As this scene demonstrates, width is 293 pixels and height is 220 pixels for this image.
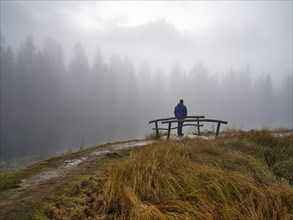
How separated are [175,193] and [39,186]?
325cm

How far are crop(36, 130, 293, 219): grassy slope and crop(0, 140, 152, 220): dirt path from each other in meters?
0.40

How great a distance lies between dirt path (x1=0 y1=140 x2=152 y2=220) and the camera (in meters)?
4.84

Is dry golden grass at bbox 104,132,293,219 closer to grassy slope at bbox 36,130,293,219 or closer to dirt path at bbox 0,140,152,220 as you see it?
grassy slope at bbox 36,130,293,219

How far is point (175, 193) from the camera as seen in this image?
4.79m

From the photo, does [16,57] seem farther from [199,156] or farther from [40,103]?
[199,156]

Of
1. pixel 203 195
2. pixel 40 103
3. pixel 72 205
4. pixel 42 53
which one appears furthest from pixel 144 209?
pixel 42 53

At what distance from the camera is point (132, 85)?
112 metres

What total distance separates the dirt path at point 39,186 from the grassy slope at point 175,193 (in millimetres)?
399

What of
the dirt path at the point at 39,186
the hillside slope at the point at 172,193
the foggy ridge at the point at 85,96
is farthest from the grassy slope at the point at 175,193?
the foggy ridge at the point at 85,96

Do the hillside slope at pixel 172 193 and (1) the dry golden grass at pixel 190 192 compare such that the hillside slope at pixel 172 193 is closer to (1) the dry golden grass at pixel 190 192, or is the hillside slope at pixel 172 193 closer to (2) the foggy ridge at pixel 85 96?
(1) the dry golden grass at pixel 190 192

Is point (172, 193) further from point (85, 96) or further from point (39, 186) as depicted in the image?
point (85, 96)

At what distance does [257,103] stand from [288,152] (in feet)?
505

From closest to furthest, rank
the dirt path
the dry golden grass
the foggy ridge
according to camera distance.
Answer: the dry golden grass < the dirt path < the foggy ridge

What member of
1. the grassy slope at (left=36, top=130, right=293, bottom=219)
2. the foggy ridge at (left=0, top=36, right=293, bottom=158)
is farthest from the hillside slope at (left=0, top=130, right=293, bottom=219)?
the foggy ridge at (left=0, top=36, right=293, bottom=158)
